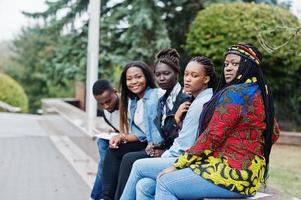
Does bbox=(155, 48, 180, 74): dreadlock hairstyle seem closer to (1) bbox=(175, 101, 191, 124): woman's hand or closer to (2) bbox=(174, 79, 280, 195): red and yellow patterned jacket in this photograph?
(1) bbox=(175, 101, 191, 124): woman's hand

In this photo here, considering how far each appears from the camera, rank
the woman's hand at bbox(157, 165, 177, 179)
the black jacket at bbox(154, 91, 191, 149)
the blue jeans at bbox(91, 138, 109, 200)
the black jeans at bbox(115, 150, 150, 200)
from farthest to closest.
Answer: the blue jeans at bbox(91, 138, 109, 200)
the black jeans at bbox(115, 150, 150, 200)
the black jacket at bbox(154, 91, 191, 149)
the woman's hand at bbox(157, 165, 177, 179)

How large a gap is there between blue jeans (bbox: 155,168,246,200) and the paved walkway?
8.14 feet

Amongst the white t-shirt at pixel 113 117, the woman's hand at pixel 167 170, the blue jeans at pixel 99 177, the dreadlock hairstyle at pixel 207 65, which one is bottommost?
the blue jeans at pixel 99 177

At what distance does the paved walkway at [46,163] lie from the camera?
228 inches

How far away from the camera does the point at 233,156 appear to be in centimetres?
312

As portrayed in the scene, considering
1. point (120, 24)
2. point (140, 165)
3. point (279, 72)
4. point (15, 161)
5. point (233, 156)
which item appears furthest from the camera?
point (120, 24)

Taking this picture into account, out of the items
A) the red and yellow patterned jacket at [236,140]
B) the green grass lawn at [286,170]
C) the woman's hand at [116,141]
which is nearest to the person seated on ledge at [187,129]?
the red and yellow patterned jacket at [236,140]

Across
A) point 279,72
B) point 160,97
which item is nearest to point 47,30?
point 279,72

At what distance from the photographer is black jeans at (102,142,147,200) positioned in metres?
4.51

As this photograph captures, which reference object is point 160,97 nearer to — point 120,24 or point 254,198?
point 254,198

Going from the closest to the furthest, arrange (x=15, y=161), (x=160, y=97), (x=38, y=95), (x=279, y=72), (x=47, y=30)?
(x=160, y=97), (x=15, y=161), (x=279, y=72), (x=47, y=30), (x=38, y=95)

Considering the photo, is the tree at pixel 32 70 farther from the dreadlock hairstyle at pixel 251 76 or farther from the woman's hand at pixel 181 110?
the dreadlock hairstyle at pixel 251 76

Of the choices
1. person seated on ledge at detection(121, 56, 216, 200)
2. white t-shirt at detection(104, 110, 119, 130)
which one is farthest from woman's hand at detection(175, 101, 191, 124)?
white t-shirt at detection(104, 110, 119, 130)

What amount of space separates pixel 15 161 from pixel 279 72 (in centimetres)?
637
